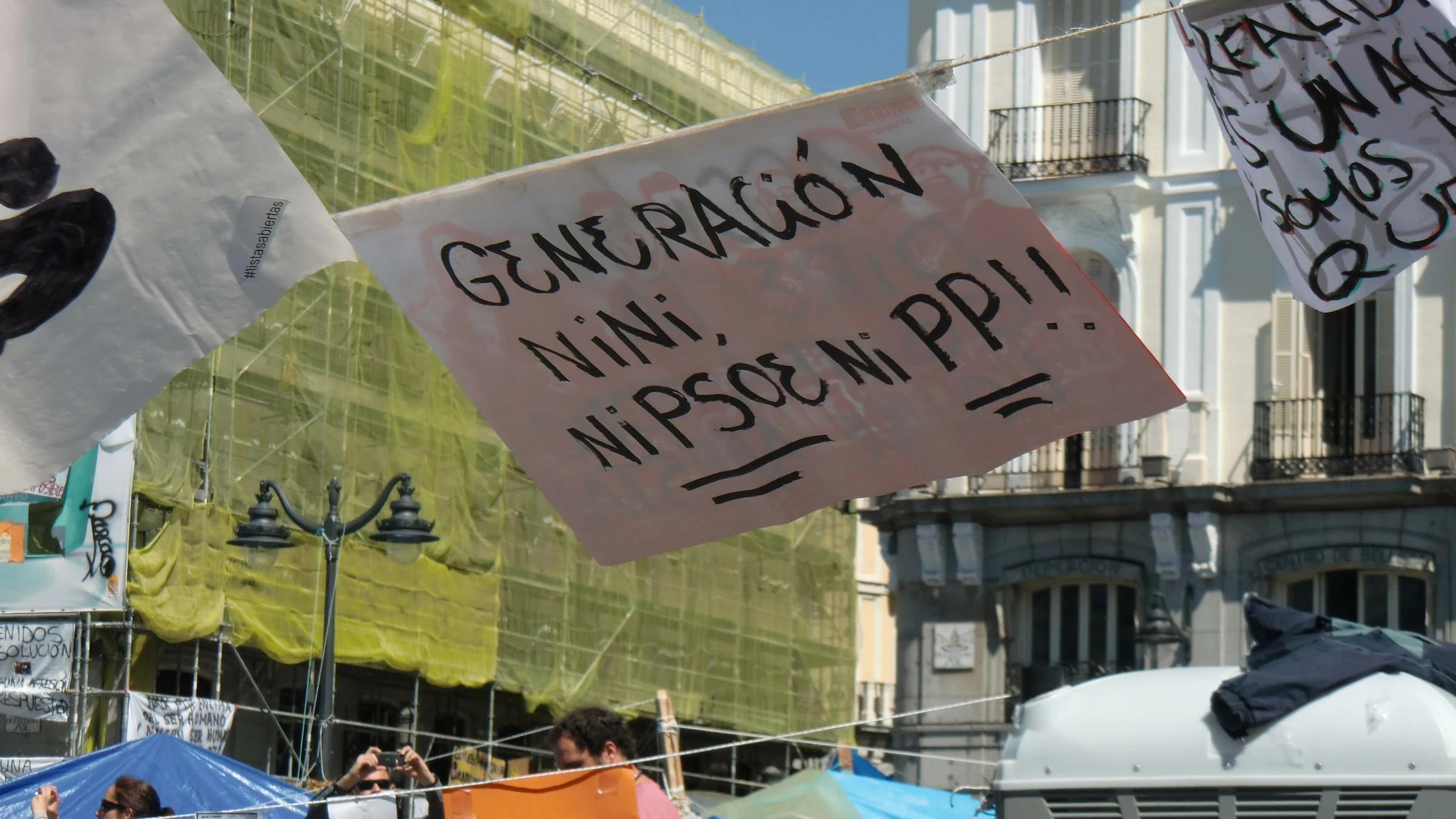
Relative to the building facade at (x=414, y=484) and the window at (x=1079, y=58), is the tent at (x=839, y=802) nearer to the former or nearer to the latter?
the building facade at (x=414, y=484)

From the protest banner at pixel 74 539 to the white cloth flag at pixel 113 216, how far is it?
20044 mm

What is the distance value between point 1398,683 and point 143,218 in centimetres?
544

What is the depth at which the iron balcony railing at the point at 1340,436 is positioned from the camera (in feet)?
88.5

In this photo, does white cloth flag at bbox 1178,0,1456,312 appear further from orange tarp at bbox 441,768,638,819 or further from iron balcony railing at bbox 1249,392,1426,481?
iron balcony railing at bbox 1249,392,1426,481

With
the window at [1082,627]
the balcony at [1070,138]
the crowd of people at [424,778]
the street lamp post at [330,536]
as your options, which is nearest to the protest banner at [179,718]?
the street lamp post at [330,536]

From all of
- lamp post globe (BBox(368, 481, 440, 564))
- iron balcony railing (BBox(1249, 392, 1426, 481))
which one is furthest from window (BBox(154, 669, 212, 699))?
iron balcony railing (BBox(1249, 392, 1426, 481))

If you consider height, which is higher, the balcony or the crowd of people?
the balcony

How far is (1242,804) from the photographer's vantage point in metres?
8.78

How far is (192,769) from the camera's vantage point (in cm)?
1338

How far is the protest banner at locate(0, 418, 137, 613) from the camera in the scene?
25234mm

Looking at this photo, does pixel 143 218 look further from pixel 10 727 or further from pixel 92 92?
pixel 10 727

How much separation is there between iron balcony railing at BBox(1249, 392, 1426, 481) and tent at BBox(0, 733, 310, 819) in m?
16.9

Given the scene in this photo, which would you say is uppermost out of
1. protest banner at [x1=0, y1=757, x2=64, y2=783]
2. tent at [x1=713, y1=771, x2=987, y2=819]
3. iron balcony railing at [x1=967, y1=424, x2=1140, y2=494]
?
iron balcony railing at [x1=967, y1=424, x2=1140, y2=494]

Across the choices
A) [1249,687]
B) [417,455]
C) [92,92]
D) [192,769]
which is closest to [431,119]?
[417,455]
